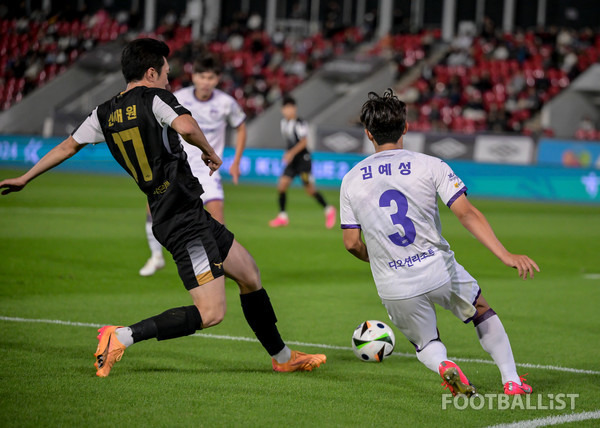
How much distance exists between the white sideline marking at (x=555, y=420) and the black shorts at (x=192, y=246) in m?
1.82

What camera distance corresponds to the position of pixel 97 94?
3584 cm

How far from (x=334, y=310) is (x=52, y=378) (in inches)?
136

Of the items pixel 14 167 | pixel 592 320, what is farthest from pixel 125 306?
pixel 14 167

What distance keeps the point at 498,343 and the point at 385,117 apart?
146 cm

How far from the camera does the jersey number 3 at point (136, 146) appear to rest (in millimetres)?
4867

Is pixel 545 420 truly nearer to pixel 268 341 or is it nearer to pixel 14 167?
pixel 268 341

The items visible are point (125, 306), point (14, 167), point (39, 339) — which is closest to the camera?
point (39, 339)

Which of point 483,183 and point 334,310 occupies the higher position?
point 334,310

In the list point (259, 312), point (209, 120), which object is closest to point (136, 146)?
point (259, 312)

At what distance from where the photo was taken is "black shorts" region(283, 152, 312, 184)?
53.5 feet

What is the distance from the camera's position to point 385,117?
15.0 feet

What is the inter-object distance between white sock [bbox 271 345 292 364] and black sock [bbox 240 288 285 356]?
41 millimetres

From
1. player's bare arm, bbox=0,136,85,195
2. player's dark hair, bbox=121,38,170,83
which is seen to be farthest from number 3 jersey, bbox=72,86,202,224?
player's bare arm, bbox=0,136,85,195

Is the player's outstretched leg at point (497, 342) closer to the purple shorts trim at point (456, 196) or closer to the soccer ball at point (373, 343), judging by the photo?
the purple shorts trim at point (456, 196)
